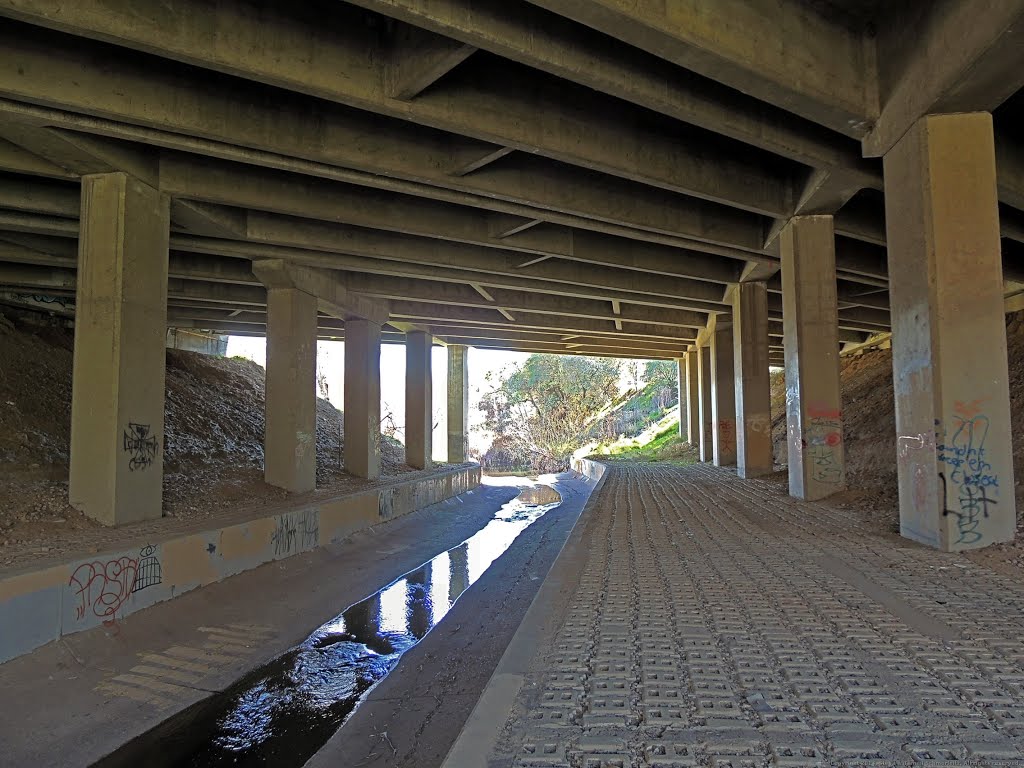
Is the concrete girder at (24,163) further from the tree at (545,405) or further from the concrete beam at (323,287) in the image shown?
the tree at (545,405)

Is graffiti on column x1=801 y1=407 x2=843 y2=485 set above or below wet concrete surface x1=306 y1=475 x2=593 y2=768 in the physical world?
above

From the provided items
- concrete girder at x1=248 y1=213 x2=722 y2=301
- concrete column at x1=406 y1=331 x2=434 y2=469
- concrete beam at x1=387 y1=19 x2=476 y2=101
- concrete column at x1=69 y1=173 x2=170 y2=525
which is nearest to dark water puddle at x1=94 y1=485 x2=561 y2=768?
concrete column at x1=69 y1=173 x2=170 y2=525

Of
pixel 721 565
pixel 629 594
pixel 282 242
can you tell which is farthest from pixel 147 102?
pixel 721 565

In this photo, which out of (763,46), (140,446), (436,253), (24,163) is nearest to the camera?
(763,46)

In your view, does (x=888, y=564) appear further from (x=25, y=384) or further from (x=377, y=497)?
(x=25, y=384)

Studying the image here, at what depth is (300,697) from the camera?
216 inches

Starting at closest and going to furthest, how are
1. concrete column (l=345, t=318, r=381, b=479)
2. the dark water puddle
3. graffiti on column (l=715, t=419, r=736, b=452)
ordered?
the dark water puddle → concrete column (l=345, t=318, r=381, b=479) → graffiti on column (l=715, t=419, r=736, b=452)

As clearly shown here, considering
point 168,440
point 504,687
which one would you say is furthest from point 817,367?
point 168,440

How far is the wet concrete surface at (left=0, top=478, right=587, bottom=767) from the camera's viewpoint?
186 inches

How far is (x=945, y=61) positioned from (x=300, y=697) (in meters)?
9.03

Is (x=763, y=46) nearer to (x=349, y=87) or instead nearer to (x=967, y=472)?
(x=349, y=87)

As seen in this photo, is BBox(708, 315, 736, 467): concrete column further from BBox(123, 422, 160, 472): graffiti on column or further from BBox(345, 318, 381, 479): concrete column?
BBox(123, 422, 160, 472): graffiti on column

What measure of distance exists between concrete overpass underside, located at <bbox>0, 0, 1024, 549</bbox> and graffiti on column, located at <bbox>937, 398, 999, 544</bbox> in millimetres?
22

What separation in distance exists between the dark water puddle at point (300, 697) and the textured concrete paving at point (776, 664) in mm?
2040
